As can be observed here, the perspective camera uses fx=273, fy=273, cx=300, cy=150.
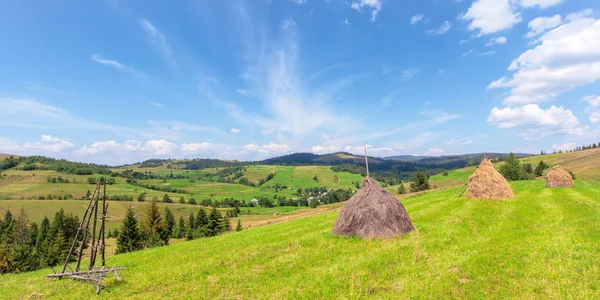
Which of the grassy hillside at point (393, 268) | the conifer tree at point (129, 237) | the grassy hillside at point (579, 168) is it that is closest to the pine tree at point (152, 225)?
the conifer tree at point (129, 237)

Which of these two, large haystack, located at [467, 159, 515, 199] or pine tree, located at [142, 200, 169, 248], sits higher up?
large haystack, located at [467, 159, 515, 199]

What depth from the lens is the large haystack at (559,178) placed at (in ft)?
128

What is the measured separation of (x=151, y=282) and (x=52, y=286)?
489cm

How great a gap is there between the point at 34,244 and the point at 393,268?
109 meters

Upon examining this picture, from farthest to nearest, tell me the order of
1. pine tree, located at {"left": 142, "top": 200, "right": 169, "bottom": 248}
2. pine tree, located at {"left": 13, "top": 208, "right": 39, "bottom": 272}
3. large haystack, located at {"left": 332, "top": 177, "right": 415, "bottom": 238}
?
pine tree, located at {"left": 142, "top": 200, "right": 169, "bottom": 248}, pine tree, located at {"left": 13, "top": 208, "right": 39, "bottom": 272}, large haystack, located at {"left": 332, "top": 177, "right": 415, "bottom": 238}

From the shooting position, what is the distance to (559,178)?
39.2m

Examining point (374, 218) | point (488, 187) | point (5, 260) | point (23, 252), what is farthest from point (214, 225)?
point (374, 218)

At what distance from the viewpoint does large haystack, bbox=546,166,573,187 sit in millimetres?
38969

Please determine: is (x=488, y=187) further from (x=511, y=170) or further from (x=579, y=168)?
(x=579, y=168)

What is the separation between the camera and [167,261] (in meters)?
17.3

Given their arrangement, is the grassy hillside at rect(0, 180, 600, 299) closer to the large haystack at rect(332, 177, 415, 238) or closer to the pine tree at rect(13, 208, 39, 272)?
the large haystack at rect(332, 177, 415, 238)

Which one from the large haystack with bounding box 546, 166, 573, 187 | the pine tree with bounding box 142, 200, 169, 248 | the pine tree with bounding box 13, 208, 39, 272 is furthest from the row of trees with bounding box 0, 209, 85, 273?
the large haystack with bounding box 546, 166, 573, 187

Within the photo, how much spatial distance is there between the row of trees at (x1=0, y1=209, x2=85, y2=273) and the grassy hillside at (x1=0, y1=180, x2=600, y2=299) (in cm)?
4743

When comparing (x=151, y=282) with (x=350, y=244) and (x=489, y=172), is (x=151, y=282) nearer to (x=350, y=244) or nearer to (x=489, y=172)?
(x=350, y=244)
